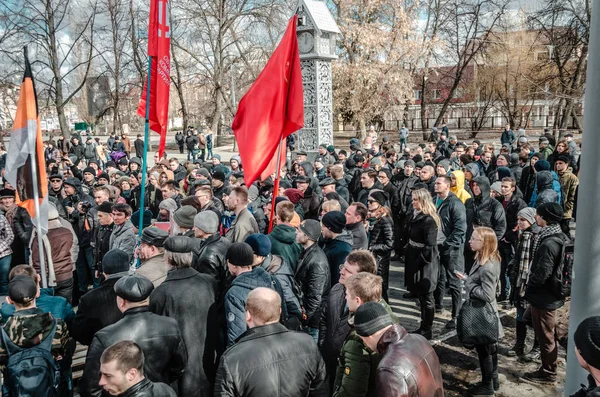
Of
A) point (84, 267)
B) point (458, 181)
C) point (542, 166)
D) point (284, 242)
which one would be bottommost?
point (84, 267)

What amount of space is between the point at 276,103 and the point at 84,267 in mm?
3960

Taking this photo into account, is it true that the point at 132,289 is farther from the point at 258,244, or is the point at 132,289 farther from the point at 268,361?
the point at 258,244

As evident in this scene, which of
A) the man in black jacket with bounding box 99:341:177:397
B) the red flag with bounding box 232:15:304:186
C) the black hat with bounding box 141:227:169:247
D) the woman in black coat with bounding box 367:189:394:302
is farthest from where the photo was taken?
the woman in black coat with bounding box 367:189:394:302

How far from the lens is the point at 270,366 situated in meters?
3.02

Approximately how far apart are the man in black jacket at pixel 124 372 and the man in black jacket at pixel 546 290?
3.81 metres

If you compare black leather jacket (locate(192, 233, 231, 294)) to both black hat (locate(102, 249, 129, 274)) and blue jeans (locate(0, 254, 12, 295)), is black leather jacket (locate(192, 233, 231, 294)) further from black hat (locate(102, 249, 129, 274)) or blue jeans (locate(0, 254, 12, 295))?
blue jeans (locate(0, 254, 12, 295))

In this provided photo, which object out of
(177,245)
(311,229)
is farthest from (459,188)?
(177,245)

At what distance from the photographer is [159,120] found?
6.95 m

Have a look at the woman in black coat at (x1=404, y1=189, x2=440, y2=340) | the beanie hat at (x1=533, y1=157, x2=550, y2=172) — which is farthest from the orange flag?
the beanie hat at (x1=533, y1=157, x2=550, y2=172)

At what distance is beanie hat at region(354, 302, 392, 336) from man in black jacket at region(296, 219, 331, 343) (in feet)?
5.90

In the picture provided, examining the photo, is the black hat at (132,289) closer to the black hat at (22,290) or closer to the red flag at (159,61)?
the black hat at (22,290)

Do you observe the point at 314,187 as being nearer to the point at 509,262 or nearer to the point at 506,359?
the point at 509,262

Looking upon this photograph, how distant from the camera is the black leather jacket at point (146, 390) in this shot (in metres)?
2.78

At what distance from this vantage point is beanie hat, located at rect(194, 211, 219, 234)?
16.9 ft
